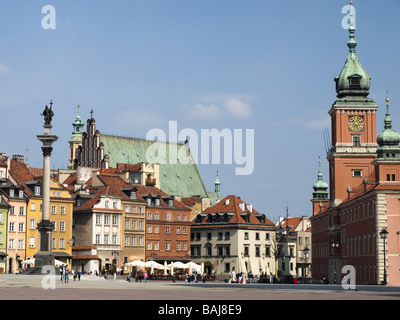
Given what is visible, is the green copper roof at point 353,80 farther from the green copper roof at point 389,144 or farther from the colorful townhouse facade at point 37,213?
the colorful townhouse facade at point 37,213

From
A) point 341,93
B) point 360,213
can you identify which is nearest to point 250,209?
point 341,93

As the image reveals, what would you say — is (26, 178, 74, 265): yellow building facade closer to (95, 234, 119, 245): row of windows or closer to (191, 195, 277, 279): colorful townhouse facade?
(95, 234, 119, 245): row of windows

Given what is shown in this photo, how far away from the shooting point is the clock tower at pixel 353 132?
124m

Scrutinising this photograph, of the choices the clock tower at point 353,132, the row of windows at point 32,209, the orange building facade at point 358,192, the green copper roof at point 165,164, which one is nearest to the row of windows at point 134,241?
the row of windows at point 32,209

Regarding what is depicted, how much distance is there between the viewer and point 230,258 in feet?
492

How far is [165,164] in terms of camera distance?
179m

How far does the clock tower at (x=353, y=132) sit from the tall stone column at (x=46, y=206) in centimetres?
4947

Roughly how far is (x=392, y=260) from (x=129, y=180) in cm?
7189

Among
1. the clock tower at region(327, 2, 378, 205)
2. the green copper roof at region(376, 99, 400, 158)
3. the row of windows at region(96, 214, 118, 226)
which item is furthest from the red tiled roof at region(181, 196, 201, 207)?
the green copper roof at region(376, 99, 400, 158)

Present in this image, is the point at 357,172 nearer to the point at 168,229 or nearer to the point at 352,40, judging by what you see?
the point at 352,40

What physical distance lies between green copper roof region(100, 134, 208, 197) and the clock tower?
2235 inches

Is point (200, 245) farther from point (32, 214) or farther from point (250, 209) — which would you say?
point (32, 214)

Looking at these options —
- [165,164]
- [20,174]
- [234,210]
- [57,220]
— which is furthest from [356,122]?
[165,164]
